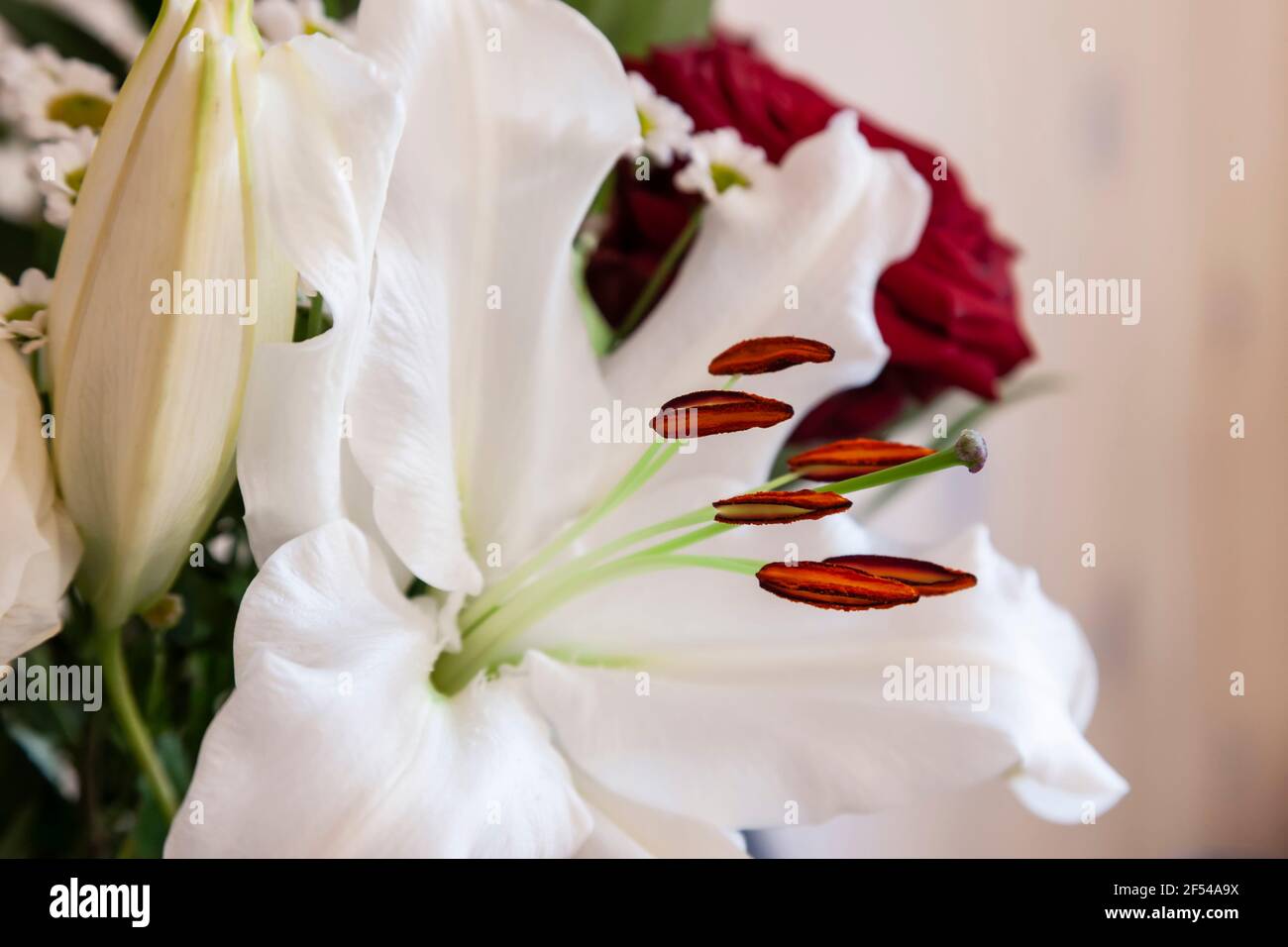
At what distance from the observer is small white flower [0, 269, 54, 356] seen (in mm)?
233

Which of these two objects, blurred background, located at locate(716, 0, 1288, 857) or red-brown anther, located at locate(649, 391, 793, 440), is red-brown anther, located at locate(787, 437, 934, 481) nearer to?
red-brown anther, located at locate(649, 391, 793, 440)

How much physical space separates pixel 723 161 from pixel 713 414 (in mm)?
100

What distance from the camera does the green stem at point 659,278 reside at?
35 centimetres

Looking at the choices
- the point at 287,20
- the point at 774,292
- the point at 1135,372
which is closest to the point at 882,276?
the point at 774,292

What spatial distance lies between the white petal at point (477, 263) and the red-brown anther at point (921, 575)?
0.32ft

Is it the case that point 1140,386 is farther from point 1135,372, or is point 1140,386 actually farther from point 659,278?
point 659,278

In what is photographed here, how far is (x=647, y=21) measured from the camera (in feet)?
1.41

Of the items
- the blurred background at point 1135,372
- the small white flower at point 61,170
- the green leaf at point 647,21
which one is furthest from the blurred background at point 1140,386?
the small white flower at point 61,170

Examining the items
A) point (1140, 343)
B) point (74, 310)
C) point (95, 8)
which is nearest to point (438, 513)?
point (74, 310)

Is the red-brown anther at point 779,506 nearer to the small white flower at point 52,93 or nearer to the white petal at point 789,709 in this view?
the white petal at point 789,709
